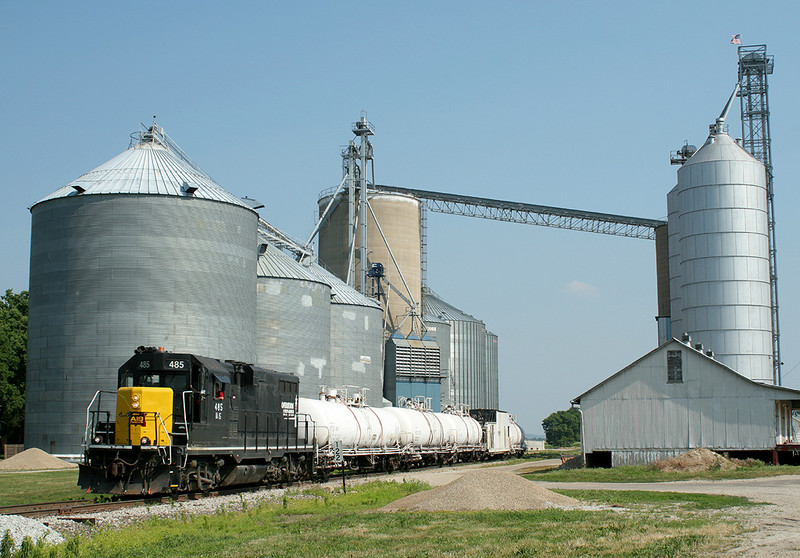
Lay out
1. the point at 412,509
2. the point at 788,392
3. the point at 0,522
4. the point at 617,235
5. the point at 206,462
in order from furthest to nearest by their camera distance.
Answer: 1. the point at 617,235
2. the point at 788,392
3. the point at 206,462
4. the point at 412,509
5. the point at 0,522

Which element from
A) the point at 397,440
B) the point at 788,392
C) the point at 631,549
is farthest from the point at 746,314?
the point at 631,549

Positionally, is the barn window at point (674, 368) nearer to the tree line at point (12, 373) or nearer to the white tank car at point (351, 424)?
the white tank car at point (351, 424)

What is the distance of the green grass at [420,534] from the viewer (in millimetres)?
14898

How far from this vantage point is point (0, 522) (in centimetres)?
1602

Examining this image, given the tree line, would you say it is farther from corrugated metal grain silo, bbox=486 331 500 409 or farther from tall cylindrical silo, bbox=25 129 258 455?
corrugated metal grain silo, bbox=486 331 500 409

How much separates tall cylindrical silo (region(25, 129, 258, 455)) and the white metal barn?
2014cm

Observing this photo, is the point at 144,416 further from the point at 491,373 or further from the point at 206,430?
the point at 491,373

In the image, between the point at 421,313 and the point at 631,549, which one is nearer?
the point at 631,549

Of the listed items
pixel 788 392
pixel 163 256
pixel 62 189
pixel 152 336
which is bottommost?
pixel 788 392

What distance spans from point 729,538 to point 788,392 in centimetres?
2555

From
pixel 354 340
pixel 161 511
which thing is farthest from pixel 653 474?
pixel 354 340

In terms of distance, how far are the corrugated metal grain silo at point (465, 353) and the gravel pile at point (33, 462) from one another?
56.8 m

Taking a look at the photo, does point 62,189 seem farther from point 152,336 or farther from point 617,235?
point 617,235

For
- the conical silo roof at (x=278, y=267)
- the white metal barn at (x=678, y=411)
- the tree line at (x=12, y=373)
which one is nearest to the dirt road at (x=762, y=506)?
the white metal barn at (x=678, y=411)
